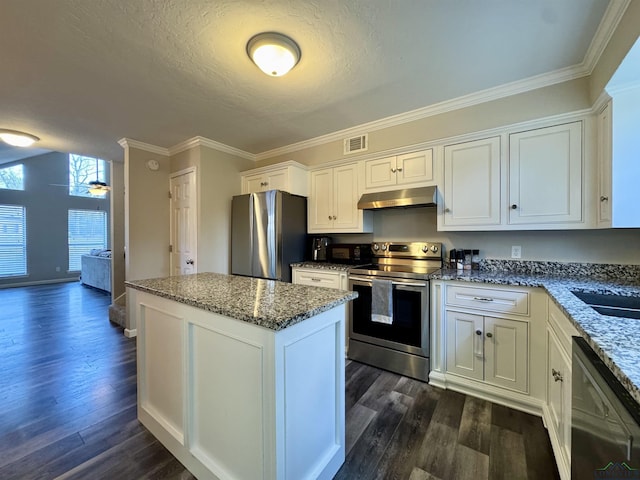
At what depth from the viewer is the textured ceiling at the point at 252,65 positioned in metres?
1.47

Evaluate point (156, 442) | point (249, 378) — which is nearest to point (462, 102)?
point (249, 378)

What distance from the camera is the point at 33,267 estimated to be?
21.9 ft

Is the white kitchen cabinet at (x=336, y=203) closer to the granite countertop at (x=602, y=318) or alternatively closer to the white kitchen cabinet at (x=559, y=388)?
the granite countertop at (x=602, y=318)

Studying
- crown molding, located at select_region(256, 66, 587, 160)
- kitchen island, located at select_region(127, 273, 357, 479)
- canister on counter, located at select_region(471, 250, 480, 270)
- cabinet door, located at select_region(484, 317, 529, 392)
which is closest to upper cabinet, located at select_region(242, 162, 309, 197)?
crown molding, located at select_region(256, 66, 587, 160)

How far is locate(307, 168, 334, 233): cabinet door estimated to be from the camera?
3.17m

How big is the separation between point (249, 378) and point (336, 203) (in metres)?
2.30

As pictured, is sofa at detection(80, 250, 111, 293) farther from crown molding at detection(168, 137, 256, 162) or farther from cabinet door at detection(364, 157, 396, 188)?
cabinet door at detection(364, 157, 396, 188)

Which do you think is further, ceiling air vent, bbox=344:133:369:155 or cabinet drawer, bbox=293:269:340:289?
ceiling air vent, bbox=344:133:369:155

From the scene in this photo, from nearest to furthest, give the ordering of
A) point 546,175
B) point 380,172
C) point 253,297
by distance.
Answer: point 253,297 → point 546,175 → point 380,172

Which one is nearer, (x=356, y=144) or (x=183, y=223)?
(x=356, y=144)

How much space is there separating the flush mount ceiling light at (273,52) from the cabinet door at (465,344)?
7.25 ft

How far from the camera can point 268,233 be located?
10.3 ft

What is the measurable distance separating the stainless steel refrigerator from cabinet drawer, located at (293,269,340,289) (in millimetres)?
166

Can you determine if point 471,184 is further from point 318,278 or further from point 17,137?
point 17,137
